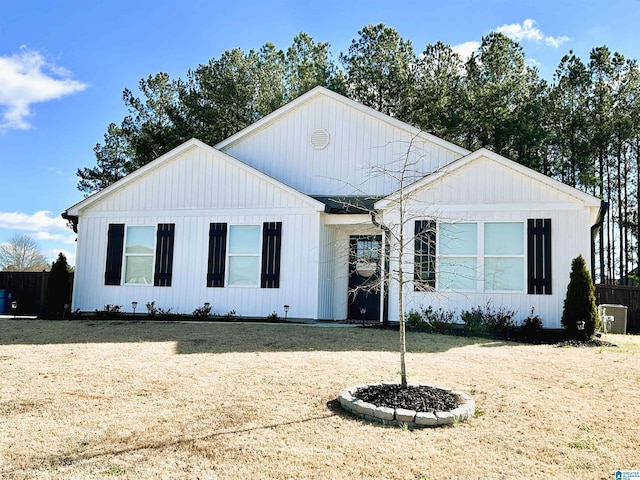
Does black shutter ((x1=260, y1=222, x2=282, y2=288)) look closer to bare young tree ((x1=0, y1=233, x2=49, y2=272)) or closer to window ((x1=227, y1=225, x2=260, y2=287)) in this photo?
window ((x1=227, y1=225, x2=260, y2=287))

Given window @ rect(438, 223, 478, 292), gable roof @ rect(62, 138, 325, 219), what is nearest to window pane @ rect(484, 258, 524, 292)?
window @ rect(438, 223, 478, 292)

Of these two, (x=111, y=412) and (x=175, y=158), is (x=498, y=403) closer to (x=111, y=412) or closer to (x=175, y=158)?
(x=111, y=412)

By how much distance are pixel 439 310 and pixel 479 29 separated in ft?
60.4

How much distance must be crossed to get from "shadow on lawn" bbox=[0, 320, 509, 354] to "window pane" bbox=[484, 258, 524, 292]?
1739 mm

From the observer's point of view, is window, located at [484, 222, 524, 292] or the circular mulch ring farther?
window, located at [484, 222, 524, 292]

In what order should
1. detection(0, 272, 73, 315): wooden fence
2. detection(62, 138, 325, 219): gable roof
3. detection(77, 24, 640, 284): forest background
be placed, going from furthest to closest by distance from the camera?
1. detection(77, 24, 640, 284): forest background
2. detection(0, 272, 73, 315): wooden fence
3. detection(62, 138, 325, 219): gable roof

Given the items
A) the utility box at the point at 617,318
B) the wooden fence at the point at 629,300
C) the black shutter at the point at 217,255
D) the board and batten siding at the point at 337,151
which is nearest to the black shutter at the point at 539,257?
the board and batten siding at the point at 337,151

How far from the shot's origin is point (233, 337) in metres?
10.6

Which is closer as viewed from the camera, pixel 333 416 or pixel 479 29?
pixel 333 416

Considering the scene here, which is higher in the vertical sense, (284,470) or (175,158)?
(175,158)

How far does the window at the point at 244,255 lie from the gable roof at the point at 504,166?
3.05m

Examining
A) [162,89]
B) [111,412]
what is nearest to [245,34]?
[162,89]

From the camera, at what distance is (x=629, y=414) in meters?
5.76

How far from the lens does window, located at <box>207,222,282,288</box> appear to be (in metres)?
14.1
